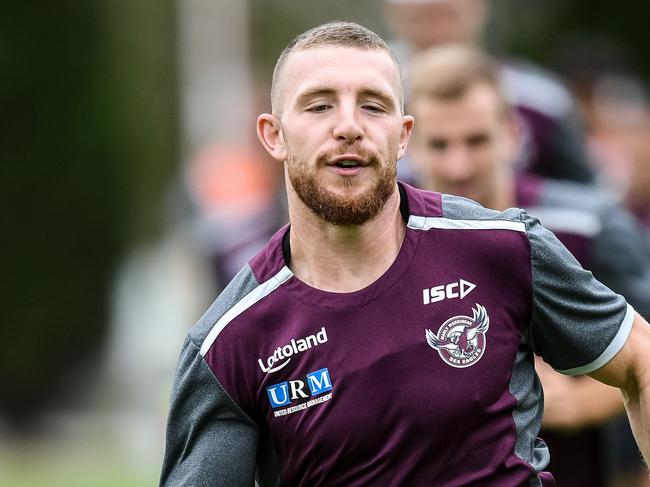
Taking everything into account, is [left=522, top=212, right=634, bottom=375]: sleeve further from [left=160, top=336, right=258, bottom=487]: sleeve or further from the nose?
[left=160, top=336, right=258, bottom=487]: sleeve

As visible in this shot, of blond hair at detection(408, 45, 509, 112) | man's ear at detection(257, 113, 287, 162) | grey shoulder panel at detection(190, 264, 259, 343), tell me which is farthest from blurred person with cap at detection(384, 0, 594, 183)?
grey shoulder panel at detection(190, 264, 259, 343)

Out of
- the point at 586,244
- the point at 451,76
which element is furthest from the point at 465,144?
the point at 586,244

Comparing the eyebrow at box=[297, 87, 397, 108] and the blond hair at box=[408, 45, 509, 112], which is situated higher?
the eyebrow at box=[297, 87, 397, 108]

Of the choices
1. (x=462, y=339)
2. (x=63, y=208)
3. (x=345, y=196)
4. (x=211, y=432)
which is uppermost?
(x=345, y=196)

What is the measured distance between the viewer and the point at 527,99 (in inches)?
368

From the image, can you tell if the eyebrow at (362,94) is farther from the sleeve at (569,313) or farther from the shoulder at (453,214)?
the sleeve at (569,313)

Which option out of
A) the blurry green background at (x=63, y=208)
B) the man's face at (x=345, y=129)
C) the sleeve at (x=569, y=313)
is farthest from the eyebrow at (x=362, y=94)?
the blurry green background at (x=63, y=208)

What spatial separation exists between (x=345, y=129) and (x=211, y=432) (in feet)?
3.20

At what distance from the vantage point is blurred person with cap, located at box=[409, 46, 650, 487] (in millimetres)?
6914

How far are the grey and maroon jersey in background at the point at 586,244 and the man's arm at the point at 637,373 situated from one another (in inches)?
82.6

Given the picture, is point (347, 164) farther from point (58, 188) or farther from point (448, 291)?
point (58, 188)

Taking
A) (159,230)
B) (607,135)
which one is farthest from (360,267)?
(159,230)

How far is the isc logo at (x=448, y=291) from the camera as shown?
4.83 metres

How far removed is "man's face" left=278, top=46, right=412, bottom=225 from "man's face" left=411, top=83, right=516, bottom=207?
78.7 inches
